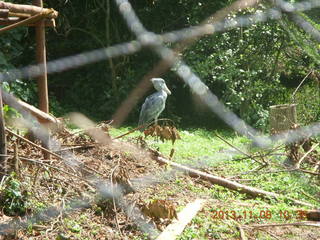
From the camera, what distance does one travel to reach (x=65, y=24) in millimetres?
8492

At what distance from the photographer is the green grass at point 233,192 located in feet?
11.5

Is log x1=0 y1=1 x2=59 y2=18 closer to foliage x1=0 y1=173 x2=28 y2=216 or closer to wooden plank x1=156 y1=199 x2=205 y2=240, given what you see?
foliage x1=0 y1=173 x2=28 y2=216

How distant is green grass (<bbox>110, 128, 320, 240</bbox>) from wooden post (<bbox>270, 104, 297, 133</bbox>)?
1.67 ft

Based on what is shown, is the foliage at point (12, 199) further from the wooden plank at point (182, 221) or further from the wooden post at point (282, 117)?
the wooden post at point (282, 117)

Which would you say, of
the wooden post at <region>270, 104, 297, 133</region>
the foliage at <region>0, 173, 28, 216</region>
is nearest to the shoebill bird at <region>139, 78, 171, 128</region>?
the wooden post at <region>270, 104, 297, 133</region>

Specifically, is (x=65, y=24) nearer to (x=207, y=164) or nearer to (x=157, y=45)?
(x=157, y=45)

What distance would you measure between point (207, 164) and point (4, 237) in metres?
2.63

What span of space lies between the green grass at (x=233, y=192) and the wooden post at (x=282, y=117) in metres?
0.51

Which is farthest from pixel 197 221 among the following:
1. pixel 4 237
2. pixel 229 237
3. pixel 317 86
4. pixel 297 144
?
pixel 317 86

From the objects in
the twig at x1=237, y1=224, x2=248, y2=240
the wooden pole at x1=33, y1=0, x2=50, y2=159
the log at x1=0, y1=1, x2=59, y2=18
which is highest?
the log at x1=0, y1=1, x2=59, y2=18

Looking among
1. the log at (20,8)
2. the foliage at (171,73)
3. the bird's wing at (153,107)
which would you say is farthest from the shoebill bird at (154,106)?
the log at (20,8)

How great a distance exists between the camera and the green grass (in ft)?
11.5
